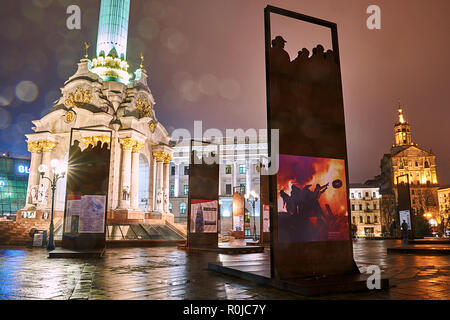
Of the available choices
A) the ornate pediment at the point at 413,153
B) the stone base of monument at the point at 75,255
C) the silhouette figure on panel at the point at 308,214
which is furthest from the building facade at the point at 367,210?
the silhouette figure on panel at the point at 308,214

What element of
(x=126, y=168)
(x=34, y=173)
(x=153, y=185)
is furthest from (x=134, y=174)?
(x=34, y=173)

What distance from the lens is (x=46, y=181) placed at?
3669 cm

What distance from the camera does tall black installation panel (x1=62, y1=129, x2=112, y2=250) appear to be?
55.6 feet

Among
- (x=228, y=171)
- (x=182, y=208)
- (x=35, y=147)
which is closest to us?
(x=35, y=147)

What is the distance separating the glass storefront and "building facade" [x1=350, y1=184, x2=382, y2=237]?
91.5 m

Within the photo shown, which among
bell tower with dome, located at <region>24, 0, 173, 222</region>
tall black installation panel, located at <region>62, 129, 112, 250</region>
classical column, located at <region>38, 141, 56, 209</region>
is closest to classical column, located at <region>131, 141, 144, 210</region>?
bell tower with dome, located at <region>24, 0, 173, 222</region>

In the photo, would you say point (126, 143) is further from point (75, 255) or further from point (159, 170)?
point (75, 255)

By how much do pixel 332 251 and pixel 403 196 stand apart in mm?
24511

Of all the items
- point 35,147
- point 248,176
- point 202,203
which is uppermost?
point 248,176

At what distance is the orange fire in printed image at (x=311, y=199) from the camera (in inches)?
330

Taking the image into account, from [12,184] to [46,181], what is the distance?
2725 inches

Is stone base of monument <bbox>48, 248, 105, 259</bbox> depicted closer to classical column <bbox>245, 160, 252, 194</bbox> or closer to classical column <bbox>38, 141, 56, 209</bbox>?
classical column <bbox>38, 141, 56, 209</bbox>
